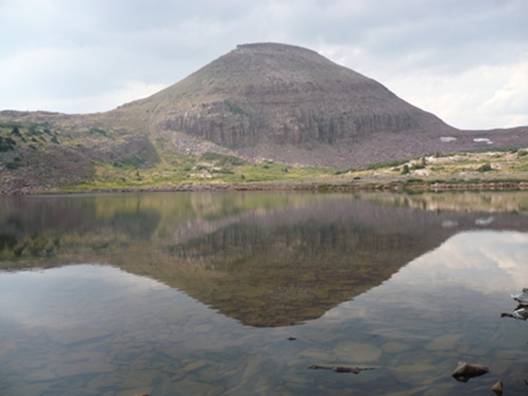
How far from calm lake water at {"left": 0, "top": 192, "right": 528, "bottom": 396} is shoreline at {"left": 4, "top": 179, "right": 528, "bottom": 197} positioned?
9544 centimetres

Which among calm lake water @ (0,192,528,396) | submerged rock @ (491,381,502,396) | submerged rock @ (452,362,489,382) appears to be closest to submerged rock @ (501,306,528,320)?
calm lake water @ (0,192,528,396)

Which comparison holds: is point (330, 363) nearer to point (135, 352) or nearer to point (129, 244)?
point (135, 352)

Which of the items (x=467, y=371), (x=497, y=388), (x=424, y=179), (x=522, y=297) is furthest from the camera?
(x=424, y=179)

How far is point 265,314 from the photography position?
2350 cm

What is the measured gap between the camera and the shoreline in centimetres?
13950

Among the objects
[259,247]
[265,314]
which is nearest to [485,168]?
[259,247]

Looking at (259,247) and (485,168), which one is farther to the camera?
(485,168)

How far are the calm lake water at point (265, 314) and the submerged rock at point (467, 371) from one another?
238 millimetres

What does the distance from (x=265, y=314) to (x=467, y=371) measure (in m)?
10.4

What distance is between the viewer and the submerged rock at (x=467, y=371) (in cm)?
1531

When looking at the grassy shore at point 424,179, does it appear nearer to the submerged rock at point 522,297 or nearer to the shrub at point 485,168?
the shrub at point 485,168

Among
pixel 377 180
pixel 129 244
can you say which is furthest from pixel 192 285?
pixel 377 180

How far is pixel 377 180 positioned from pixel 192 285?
143m

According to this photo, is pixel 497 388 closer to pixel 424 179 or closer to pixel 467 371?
pixel 467 371
